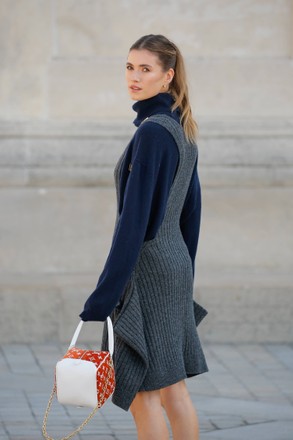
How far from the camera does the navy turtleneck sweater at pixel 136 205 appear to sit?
3678 millimetres

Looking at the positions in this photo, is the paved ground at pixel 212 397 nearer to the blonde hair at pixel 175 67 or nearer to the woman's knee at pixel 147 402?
the woman's knee at pixel 147 402

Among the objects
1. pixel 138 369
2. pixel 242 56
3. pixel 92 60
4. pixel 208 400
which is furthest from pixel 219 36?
pixel 138 369

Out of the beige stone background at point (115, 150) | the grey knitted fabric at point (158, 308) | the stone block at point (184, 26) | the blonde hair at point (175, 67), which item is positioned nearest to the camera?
the grey knitted fabric at point (158, 308)

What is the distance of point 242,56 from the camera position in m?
7.33

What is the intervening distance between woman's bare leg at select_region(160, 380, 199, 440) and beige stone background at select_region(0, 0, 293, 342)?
2994mm

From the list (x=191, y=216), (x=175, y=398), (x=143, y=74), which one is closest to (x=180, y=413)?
(x=175, y=398)

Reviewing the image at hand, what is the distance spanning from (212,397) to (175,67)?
2.30m

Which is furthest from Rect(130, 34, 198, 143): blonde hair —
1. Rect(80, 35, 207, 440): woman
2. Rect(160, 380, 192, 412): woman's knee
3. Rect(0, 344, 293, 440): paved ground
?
Rect(0, 344, 293, 440): paved ground

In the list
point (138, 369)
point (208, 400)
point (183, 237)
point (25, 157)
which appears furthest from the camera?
point (25, 157)

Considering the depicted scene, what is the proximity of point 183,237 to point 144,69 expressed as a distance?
0.62 meters

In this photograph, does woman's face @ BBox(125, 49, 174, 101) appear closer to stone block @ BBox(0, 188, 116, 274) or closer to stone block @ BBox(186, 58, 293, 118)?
stone block @ BBox(0, 188, 116, 274)

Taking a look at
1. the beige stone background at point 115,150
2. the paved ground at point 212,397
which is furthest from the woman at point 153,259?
→ the beige stone background at point 115,150

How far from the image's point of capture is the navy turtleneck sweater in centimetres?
368

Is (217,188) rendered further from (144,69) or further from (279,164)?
(144,69)
